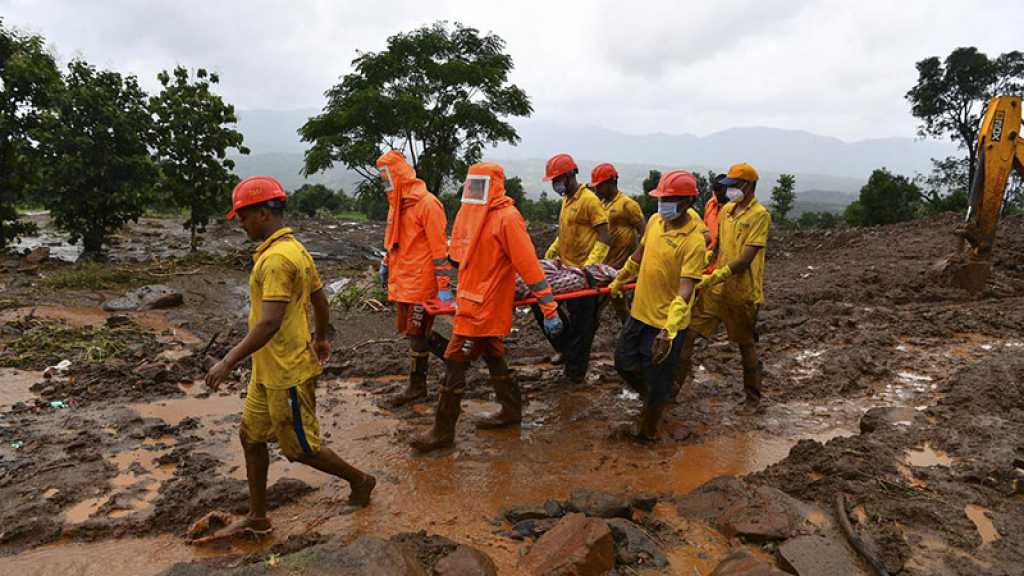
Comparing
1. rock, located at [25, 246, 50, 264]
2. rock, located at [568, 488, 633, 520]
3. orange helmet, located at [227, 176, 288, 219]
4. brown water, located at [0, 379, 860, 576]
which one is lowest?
brown water, located at [0, 379, 860, 576]

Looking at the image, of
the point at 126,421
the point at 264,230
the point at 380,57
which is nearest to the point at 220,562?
the point at 264,230

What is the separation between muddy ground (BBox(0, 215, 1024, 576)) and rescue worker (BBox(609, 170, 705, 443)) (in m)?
0.46

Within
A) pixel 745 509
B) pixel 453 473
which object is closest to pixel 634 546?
pixel 745 509

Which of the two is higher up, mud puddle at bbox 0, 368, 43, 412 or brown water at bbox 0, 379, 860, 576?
mud puddle at bbox 0, 368, 43, 412

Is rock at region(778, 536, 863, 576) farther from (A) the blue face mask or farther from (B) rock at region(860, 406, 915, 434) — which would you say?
(A) the blue face mask

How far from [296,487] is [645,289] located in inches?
98.9

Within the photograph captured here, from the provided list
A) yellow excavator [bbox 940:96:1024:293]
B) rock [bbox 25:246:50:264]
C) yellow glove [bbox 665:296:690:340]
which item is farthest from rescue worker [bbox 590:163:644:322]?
rock [bbox 25:246:50:264]

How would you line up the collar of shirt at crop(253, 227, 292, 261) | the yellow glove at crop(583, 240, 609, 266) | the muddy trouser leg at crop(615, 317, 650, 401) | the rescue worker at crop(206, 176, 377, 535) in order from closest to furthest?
the rescue worker at crop(206, 176, 377, 535)
the collar of shirt at crop(253, 227, 292, 261)
the muddy trouser leg at crop(615, 317, 650, 401)
the yellow glove at crop(583, 240, 609, 266)

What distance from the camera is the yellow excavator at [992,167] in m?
7.71

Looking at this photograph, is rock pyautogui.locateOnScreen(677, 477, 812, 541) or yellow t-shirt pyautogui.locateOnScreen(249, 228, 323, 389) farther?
rock pyautogui.locateOnScreen(677, 477, 812, 541)

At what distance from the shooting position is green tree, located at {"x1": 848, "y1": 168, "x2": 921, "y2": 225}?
64.1 ft

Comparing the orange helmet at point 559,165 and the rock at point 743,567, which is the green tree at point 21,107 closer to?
the orange helmet at point 559,165

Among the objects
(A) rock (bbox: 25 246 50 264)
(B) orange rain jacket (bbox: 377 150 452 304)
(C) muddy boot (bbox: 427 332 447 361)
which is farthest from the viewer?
(A) rock (bbox: 25 246 50 264)

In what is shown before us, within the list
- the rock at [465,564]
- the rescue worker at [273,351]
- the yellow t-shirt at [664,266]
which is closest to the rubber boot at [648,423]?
the yellow t-shirt at [664,266]
